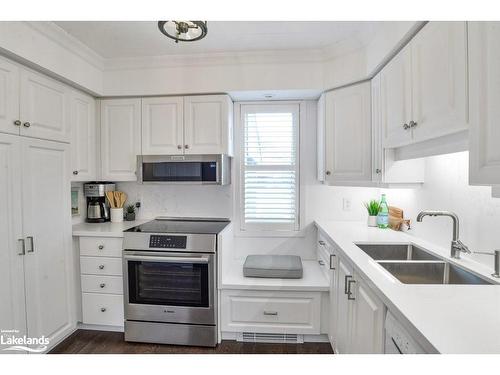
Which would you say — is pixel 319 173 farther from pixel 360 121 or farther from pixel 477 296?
pixel 477 296

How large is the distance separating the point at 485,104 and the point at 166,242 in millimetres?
2035

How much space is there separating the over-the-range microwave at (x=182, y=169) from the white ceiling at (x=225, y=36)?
3.01 feet

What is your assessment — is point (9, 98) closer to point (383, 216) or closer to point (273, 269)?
point (273, 269)

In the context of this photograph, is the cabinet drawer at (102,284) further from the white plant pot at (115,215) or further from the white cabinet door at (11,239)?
the white plant pot at (115,215)

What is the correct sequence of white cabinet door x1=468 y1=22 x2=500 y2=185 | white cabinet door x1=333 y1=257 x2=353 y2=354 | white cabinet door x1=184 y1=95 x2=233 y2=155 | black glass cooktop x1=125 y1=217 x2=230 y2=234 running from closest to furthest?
1. white cabinet door x1=468 y1=22 x2=500 y2=185
2. white cabinet door x1=333 y1=257 x2=353 y2=354
3. black glass cooktop x1=125 y1=217 x2=230 y2=234
4. white cabinet door x1=184 y1=95 x2=233 y2=155

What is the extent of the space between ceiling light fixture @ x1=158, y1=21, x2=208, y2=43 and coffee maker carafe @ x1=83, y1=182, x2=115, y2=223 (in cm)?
177

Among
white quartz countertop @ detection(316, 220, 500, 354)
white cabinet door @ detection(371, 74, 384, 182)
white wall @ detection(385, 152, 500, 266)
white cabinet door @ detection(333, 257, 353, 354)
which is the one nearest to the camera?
white quartz countertop @ detection(316, 220, 500, 354)

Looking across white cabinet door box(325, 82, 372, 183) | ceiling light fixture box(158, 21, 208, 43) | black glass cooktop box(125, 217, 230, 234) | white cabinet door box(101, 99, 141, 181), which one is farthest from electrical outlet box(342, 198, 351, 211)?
white cabinet door box(101, 99, 141, 181)

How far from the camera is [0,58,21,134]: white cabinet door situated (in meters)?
1.64

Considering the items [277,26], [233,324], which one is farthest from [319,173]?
[233,324]

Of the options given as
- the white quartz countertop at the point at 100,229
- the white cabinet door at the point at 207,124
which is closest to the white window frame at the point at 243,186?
the white cabinet door at the point at 207,124

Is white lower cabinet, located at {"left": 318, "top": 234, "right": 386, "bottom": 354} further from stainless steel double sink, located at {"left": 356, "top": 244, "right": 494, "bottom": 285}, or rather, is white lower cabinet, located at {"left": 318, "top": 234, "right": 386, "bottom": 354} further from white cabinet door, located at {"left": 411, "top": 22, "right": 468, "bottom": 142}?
white cabinet door, located at {"left": 411, "top": 22, "right": 468, "bottom": 142}

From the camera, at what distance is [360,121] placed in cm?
216

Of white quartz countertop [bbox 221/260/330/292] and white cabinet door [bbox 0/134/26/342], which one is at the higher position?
white cabinet door [bbox 0/134/26/342]
